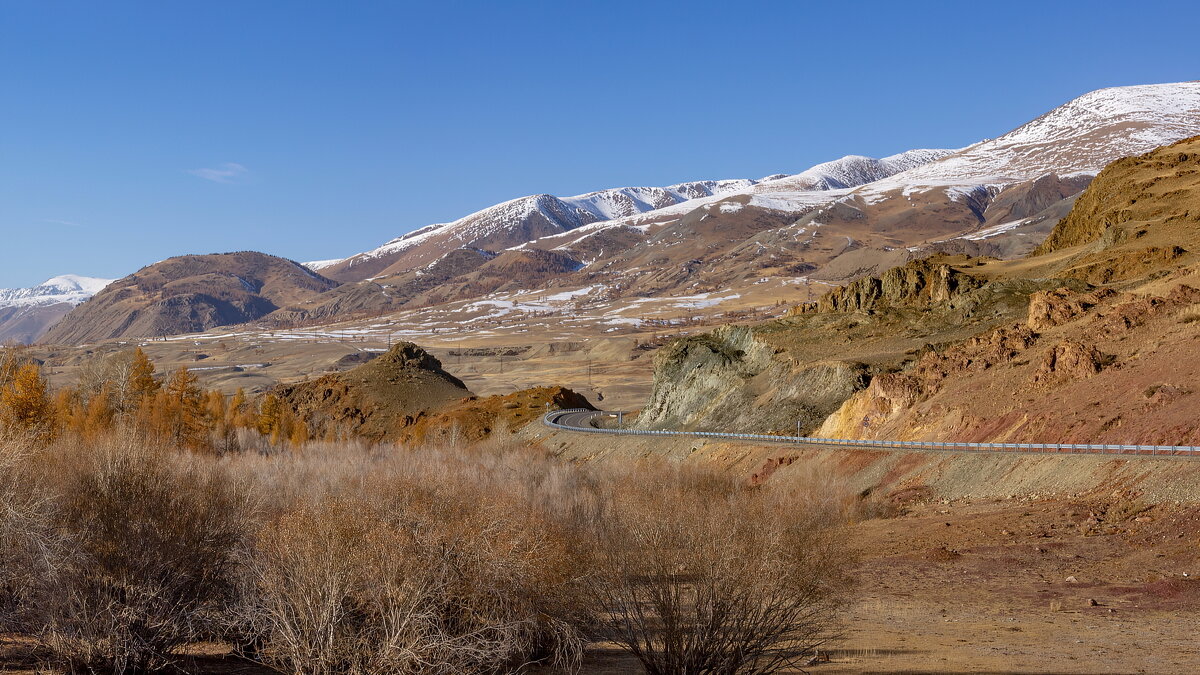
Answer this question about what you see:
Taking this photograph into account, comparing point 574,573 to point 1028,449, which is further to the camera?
point 1028,449

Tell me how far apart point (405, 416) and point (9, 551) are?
96308mm

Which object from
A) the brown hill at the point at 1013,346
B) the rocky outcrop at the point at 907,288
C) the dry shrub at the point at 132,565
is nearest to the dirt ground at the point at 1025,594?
the brown hill at the point at 1013,346

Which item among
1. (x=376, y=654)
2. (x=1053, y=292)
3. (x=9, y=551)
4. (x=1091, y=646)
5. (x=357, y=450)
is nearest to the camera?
(x=376, y=654)

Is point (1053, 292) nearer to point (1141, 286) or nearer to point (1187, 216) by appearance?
→ point (1141, 286)

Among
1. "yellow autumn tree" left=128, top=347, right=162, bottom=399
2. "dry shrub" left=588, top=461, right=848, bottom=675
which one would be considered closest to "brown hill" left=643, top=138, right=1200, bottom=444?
"dry shrub" left=588, top=461, right=848, bottom=675

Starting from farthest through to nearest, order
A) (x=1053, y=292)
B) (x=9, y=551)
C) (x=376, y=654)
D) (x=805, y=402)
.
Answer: (x=805, y=402) → (x=1053, y=292) → (x=9, y=551) → (x=376, y=654)

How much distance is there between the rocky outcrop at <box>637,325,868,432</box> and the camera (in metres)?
76.7

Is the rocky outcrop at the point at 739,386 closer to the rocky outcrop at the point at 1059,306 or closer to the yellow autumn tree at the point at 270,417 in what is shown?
the rocky outcrop at the point at 1059,306

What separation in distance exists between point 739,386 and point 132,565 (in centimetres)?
6620

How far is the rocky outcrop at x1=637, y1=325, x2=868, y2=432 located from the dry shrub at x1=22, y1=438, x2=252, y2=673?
49262mm

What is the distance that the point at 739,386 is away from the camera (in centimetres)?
9006

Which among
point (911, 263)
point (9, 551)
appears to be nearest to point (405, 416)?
point (911, 263)

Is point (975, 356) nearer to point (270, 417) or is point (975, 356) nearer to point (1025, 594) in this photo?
point (1025, 594)

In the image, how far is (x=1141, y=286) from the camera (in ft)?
232
